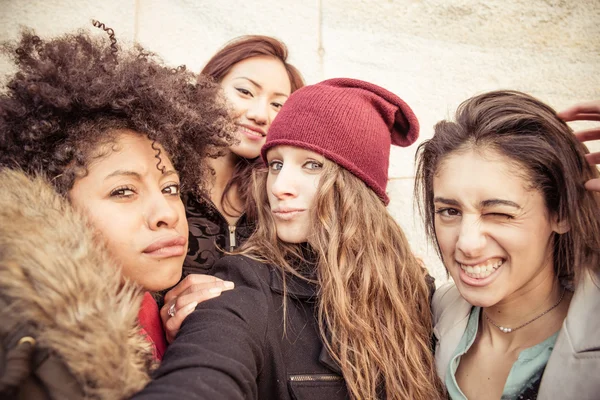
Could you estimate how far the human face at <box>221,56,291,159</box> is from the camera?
8.63 ft

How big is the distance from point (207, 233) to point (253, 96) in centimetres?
94

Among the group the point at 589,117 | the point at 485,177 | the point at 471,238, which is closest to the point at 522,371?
the point at 471,238

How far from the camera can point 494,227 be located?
156cm

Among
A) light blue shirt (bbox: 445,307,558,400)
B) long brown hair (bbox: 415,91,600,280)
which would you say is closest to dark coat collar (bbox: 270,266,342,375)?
light blue shirt (bbox: 445,307,558,400)

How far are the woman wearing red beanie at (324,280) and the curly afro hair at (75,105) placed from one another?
0.56 meters

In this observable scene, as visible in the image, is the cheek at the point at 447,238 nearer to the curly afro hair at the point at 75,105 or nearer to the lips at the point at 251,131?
the curly afro hair at the point at 75,105

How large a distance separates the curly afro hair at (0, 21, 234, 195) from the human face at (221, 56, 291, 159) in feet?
3.01

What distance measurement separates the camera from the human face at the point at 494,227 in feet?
5.07

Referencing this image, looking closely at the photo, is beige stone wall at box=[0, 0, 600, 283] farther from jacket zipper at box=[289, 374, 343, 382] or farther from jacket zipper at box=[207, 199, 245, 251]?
jacket zipper at box=[289, 374, 343, 382]

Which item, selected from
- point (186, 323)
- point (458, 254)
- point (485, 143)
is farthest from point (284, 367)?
Result: point (485, 143)

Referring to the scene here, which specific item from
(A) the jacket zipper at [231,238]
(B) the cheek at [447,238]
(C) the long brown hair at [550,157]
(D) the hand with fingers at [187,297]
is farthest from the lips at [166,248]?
(C) the long brown hair at [550,157]

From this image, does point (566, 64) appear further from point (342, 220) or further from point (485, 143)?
point (342, 220)

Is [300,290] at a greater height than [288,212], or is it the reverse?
[288,212]

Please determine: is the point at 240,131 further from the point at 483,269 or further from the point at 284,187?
the point at 483,269
